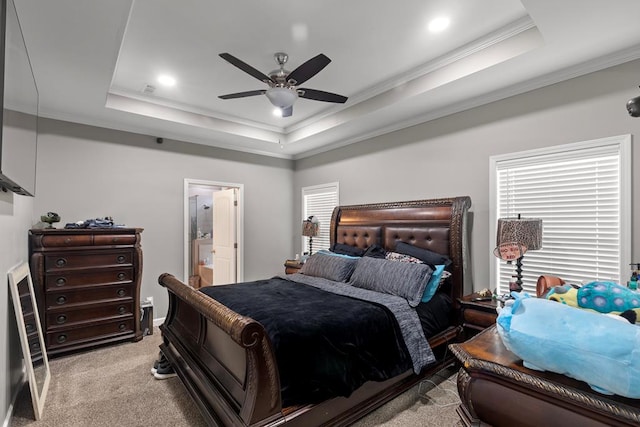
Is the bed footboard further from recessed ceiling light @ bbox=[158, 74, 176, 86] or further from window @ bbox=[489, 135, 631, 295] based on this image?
window @ bbox=[489, 135, 631, 295]

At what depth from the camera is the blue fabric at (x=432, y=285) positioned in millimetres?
2846

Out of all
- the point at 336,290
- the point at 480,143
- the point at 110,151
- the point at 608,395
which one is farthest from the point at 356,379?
the point at 110,151

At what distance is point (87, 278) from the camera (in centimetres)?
342

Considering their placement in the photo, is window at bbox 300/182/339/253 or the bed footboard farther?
window at bbox 300/182/339/253

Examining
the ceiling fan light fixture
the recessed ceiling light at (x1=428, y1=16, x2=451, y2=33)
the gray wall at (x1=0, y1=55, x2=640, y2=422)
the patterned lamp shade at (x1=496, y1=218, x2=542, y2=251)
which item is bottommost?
the patterned lamp shade at (x1=496, y1=218, x2=542, y2=251)

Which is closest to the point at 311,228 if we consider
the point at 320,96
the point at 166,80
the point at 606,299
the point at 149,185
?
the point at 149,185

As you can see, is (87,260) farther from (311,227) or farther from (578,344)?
(578,344)

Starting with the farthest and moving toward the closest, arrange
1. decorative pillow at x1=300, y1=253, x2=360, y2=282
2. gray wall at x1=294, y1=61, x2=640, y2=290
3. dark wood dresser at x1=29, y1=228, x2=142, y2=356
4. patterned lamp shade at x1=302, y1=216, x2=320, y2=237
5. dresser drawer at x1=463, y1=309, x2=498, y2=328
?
patterned lamp shade at x1=302, y1=216, x2=320, y2=237 → decorative pillow at x1=300, y1=253, x2=360, y2=282 → dark wood dresser at x1=29, y1=228, x2=142, y2=356 → dresser drawer at x1=463, y1=309, x2=498, y2=328 → gray wall at x1=294, y1=61, x2=640, y2=290

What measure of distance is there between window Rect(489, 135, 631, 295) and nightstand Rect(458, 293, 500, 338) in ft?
1.76

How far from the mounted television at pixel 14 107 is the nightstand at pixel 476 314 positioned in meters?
3.33

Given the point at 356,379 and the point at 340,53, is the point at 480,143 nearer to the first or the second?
the point at 340,53

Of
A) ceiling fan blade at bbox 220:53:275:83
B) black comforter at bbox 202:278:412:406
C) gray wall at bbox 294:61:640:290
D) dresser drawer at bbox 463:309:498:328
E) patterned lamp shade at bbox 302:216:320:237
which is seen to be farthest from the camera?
patterned lamp shade at bbox 302:216:320:237

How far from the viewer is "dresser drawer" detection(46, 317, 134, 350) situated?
10.5ft

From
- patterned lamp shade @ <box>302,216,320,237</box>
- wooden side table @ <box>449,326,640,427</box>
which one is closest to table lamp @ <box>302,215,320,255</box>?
patterned lamp shade @ <box>302,216,320,237</box>
